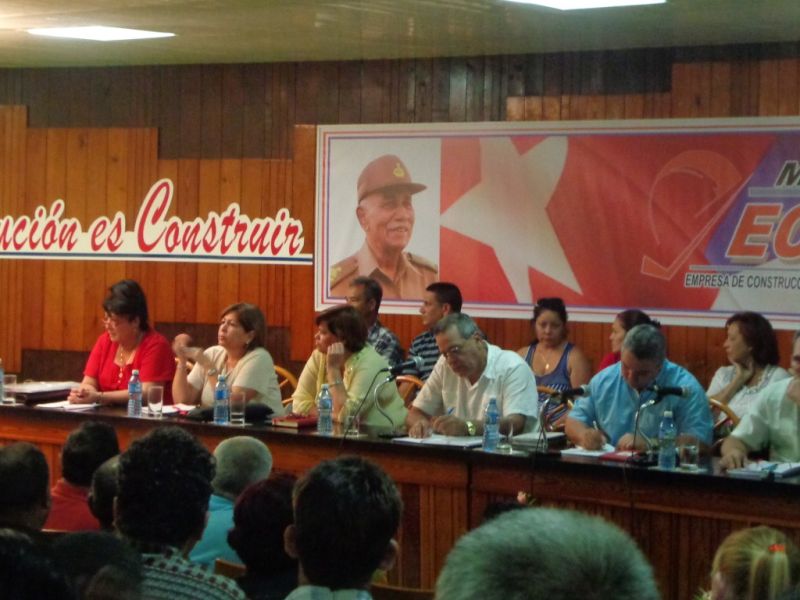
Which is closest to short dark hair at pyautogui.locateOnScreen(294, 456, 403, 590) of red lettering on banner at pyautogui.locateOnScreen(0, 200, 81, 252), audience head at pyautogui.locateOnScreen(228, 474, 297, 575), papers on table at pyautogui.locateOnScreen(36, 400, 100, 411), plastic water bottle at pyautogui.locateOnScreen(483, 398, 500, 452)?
audience head at pyautogui.locateOnScreen(228, 474, 297, 575)

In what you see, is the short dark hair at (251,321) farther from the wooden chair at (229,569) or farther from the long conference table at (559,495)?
the wooden chair at (229,569)

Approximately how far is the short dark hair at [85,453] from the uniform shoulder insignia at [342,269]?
4.00 metres

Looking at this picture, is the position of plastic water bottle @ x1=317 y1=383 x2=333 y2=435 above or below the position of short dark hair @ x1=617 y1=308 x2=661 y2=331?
below

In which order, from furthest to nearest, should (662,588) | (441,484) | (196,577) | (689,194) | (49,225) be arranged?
(49,225)
(689,194)
(441,484)
(662,588)
(196,577)

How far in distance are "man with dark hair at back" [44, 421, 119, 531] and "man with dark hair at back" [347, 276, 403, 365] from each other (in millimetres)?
2981

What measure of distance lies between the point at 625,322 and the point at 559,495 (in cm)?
206

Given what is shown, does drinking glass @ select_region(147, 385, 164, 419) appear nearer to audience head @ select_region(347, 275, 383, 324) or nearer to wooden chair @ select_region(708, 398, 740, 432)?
audience head @ select_region(347, 275, 383, 324)

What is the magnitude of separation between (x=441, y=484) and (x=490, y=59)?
3.34m

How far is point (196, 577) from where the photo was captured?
8.16 ft

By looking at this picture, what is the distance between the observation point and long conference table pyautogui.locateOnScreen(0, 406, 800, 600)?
4203 millimetres

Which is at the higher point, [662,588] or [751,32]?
[751,32]

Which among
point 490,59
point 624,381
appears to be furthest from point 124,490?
point 490,59

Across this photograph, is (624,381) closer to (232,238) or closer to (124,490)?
(124,490)

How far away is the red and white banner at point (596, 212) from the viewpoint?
6.56 metres
